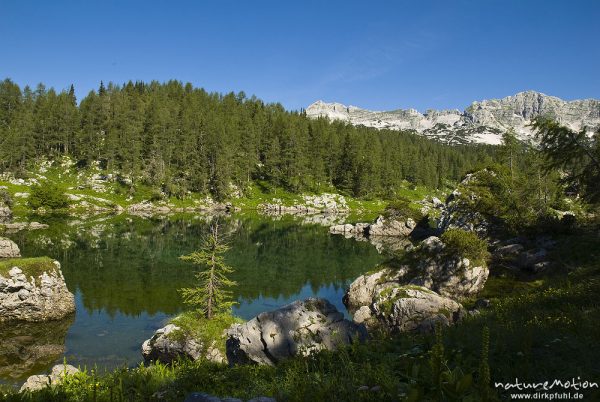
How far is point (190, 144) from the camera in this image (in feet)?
446

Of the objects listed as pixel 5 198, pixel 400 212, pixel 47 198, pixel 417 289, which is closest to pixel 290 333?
pixel 417 289

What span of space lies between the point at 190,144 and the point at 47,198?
53.0m

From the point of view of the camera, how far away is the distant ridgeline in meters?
124

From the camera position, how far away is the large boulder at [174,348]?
67.1 ft

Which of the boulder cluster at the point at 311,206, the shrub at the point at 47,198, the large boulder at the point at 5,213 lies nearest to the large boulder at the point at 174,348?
the large boulder at the point at 5,213

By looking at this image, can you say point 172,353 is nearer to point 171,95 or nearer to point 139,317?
point 139,317

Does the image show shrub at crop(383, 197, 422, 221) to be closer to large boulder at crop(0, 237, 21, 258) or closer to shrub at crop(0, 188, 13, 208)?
large boulder at crop(0, 237, 21, 258)

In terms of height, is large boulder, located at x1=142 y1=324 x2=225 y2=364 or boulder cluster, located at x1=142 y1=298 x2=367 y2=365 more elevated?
boulder cluster, located at x1=142 y1=298 x2=367 y2=365

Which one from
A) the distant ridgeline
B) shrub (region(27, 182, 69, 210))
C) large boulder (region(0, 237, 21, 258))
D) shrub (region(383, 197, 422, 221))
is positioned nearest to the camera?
large boulder (region(0, 237, 21, 258))

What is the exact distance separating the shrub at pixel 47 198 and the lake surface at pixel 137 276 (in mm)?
20376

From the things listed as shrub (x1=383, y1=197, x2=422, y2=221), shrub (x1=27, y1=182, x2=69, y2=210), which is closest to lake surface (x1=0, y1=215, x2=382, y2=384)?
shrub (x1=383, y1=197, x2=422, y2=221)

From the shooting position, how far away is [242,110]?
17938 cm

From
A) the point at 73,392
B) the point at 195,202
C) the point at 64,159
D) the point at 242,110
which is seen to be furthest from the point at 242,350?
the point at 242,110

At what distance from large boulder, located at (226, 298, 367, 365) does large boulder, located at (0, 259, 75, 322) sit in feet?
65.3
